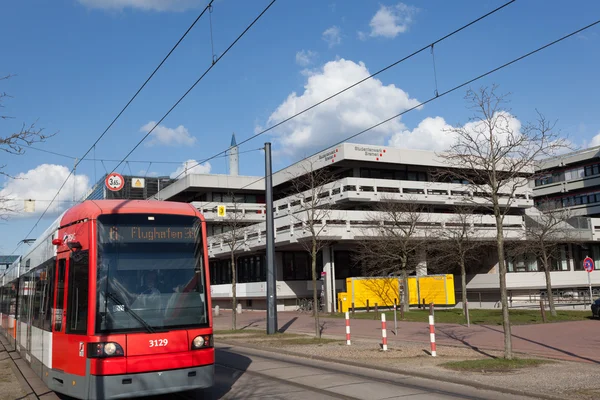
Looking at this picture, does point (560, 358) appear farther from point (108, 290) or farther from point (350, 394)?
point (108, 290)

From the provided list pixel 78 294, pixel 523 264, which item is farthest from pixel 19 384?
pixel 523 264

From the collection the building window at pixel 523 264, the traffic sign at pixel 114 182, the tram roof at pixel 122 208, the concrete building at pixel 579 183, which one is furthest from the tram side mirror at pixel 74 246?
the concrete building at pixel 579 183

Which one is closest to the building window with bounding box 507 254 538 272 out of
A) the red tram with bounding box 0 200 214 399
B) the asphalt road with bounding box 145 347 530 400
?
the asphalt road with bounding box 145 347 530 400

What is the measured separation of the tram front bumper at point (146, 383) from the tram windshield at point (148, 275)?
652mm

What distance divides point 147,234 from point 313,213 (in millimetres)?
13336

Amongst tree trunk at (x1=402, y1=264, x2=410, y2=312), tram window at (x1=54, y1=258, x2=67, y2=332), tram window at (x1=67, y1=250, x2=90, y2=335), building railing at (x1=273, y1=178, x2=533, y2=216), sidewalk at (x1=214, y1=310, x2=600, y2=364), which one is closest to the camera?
tram window at (x1=67, y1=250, x2=90, y2=335)

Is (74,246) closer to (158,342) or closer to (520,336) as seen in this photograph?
(158,342)

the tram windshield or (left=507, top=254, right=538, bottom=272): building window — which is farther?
(left=507, top=254, right=538, bottom=272): building window

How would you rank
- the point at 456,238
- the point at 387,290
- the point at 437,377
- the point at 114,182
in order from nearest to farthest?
the point at 437,377 < the point at 114,182 < the point at 456,238 < the point at 387,290

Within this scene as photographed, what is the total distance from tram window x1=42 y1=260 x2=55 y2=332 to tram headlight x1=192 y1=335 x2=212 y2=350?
3.02m

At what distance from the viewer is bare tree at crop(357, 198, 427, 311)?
3862 cm

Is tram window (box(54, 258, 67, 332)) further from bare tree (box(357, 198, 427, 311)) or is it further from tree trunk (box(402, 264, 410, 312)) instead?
bare tree (box(357, 198, 427, 311))

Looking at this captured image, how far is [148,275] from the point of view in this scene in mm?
9016

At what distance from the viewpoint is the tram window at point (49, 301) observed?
412 inches
